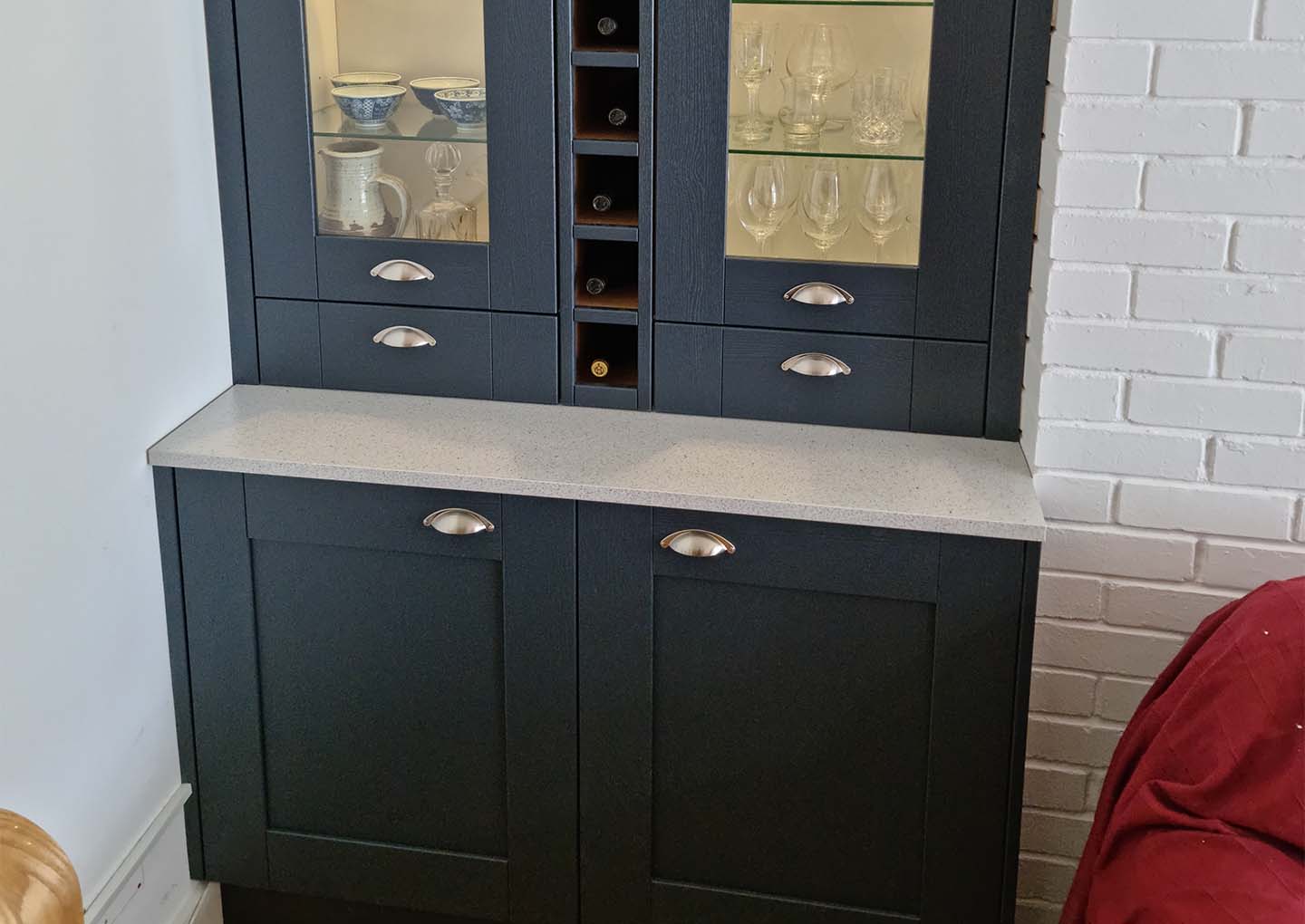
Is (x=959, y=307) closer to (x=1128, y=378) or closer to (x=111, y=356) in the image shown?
(x=1128, y=378)

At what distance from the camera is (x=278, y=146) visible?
7.28 feet

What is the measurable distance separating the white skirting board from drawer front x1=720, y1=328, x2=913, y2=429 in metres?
1.03

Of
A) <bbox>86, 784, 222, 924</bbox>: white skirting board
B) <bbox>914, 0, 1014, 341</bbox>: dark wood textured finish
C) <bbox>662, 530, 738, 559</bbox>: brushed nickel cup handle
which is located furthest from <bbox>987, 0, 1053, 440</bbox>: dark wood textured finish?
<bbox>86, 784, 222, 924</bbox>: white skirting board

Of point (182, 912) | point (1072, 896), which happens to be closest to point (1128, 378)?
point (1072, 896)

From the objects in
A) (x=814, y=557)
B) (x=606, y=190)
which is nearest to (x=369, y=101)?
(x=606, y=190)

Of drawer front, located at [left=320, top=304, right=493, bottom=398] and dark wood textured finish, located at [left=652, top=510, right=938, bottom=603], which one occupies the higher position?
drawer front, located at [left=320, top=304, right=493, bottom=398]

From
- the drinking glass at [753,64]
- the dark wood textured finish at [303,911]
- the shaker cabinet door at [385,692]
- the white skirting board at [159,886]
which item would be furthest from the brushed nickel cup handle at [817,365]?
the white skirting board at [159,886]

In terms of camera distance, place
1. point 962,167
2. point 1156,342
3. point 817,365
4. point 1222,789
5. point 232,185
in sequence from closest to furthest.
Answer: point 1222,789 → point 1156,342 → point 962,167 → point 817,365 → point 232,185

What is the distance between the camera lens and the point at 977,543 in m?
1.91

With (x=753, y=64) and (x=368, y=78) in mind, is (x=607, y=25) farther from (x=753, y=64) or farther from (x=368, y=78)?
(x=368, y=78)

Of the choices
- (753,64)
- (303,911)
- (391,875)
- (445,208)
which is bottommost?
(303,911)

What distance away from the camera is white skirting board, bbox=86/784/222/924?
203 cm

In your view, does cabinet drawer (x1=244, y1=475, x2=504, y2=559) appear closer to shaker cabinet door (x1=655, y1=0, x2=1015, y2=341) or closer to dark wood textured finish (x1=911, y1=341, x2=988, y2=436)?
shaker cabinet door (x1=655, y1=0, x2=1015, y2=341)

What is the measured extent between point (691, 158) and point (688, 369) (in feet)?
1.01
